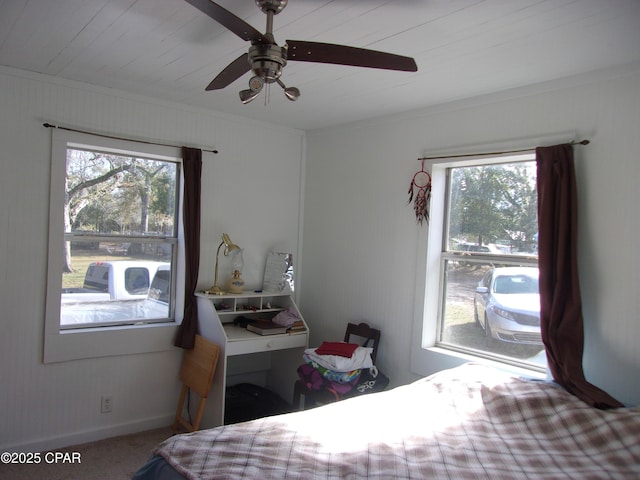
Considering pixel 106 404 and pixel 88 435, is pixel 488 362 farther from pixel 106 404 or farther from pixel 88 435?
pixel 88 435

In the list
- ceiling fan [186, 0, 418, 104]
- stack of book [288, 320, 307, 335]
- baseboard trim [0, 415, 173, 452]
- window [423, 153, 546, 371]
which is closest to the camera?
ceiling fan [186, 0, 418, 104]

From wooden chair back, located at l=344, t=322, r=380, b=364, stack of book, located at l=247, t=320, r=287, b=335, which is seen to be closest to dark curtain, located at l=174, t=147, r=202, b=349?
stack of book, located at l=247, t=320, r=287, b=335

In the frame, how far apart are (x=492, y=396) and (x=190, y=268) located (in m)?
2.17

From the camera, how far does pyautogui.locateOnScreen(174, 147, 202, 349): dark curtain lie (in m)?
3.37

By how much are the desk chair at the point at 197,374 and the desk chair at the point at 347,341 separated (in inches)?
23.5

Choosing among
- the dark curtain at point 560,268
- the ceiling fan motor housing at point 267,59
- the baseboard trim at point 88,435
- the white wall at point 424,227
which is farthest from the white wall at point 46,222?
the dark curtain at point 560,268

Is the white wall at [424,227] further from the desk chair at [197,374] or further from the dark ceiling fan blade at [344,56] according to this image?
the dark ceiling fan blade at [344,56]

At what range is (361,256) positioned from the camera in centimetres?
355

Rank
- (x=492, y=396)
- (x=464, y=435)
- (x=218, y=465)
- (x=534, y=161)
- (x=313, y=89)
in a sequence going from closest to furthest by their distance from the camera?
(x=218, y=465) → (x=464, y=435) → (x=492, y=396) → (x=534, y=161) → (x=313, y=89)

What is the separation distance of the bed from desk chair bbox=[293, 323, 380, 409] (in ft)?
2.36

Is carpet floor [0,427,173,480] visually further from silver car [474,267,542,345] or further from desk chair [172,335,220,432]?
silver car [474,267,542,345]

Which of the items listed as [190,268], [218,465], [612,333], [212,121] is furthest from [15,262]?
[612,333]

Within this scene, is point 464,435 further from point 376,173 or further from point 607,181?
point 376,173

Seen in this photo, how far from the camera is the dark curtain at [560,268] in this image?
2.31 meters
